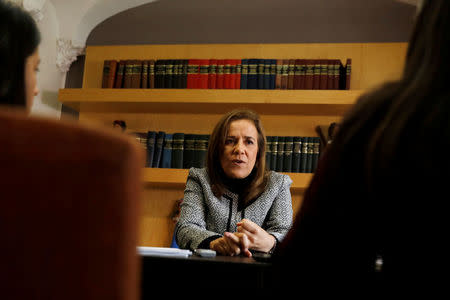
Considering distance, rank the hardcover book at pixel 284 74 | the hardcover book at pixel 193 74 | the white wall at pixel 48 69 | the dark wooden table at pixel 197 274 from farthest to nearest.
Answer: the white wall at pixel 48 69 → the hardcover book at pixel 193 74 → the hardcover book at pixel 284 74 → the dark wooden table at pixel 197 274

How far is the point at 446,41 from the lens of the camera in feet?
2.27

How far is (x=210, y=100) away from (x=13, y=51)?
97.8 inches

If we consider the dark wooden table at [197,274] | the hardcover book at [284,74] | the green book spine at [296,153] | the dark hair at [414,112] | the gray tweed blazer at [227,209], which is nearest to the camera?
the dark hair at [414,112]

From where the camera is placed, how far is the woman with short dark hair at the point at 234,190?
205 centimetres

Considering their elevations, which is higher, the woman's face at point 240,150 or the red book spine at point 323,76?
the red book spine at point 323,76

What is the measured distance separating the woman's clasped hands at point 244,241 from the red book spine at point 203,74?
178cm

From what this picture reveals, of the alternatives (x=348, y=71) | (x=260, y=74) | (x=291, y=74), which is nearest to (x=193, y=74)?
(x=260, y=74)

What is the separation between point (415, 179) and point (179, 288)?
2.26 feet

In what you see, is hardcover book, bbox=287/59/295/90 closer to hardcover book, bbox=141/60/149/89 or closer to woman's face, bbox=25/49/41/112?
hardcover book, bbox=141/60/149/89

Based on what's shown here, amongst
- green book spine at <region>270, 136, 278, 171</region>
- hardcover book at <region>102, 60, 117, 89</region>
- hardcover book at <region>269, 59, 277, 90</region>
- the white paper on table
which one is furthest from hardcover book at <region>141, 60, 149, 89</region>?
the white paper on table

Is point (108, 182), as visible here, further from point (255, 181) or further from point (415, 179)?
point (255, 181)

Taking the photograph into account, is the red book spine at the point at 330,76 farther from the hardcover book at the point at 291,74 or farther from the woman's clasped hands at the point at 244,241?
the woman's clasped hands at the point at 244,241

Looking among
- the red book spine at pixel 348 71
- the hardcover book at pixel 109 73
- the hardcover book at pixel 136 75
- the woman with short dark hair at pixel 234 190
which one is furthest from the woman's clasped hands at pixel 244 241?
the hardcover book at pixel 109 73

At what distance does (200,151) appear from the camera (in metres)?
3.29
